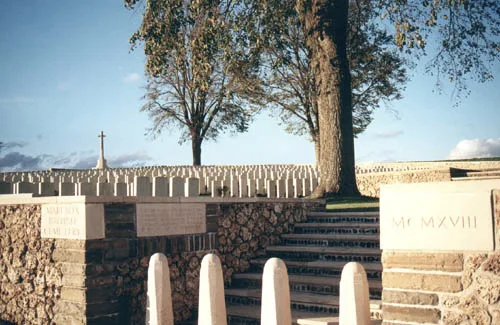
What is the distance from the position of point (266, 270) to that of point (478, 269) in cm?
170

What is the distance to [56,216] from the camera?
7758 mm

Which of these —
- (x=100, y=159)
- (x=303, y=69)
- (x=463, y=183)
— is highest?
(x=303, y=69)

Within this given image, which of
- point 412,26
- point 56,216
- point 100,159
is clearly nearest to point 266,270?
point 56,216

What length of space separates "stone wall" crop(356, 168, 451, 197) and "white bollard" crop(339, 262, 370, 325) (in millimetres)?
11911

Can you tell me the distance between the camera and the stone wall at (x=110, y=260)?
7.32 meters

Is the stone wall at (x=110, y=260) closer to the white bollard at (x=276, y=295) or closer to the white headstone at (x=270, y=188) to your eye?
the white headstone at (x=270, y=188)

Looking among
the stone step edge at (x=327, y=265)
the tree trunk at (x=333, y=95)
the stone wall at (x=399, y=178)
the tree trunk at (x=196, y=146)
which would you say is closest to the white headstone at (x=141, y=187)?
the stone step edge at (x=327, y=265)

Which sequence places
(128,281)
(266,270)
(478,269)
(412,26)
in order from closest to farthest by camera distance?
(478,269)
(266,270)
(128,281)
(412,26)

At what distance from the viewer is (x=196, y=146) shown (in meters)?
37.0

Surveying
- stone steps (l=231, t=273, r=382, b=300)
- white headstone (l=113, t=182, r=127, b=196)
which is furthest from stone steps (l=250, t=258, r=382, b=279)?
white headstone (l=113, t=182, r=127, b=196)

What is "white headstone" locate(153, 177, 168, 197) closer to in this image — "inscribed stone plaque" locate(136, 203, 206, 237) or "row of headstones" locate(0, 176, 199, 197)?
"row of headstones" locate(0, 176, 199, 197)

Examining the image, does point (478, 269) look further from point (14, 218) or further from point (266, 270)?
point (14, 218)

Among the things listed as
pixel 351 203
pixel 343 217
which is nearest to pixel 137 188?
pixel 343 217

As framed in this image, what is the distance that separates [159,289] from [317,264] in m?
2.96
